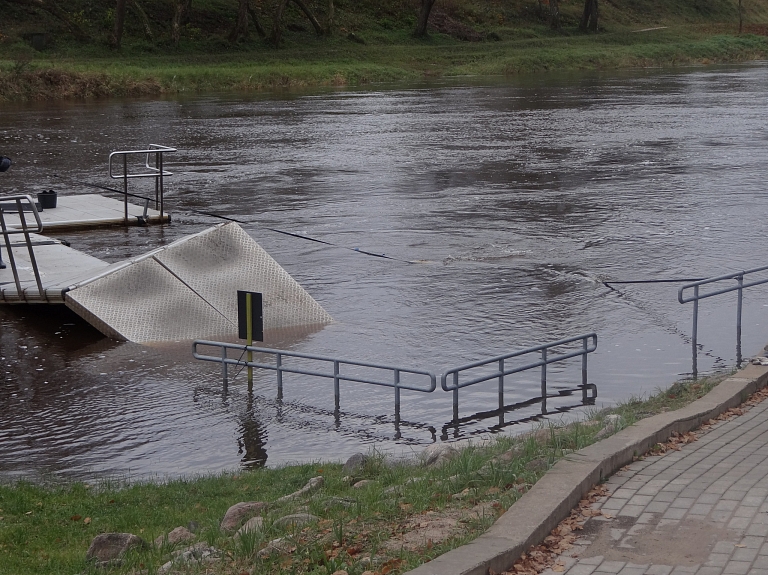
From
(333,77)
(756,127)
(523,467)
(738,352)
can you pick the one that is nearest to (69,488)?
(523,467)

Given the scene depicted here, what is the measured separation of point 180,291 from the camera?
43.3 feet

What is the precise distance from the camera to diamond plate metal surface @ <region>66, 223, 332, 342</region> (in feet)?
42.0

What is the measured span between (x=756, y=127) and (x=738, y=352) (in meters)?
26.2

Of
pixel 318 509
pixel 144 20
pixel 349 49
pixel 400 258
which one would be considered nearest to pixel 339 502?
pixel 318 509

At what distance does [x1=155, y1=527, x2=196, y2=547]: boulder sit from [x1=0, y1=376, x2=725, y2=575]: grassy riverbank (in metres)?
0.05

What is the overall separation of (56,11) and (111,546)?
6251 cm

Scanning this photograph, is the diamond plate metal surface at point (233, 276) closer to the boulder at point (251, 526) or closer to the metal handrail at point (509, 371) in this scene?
the metal handrail at point (509, 371)

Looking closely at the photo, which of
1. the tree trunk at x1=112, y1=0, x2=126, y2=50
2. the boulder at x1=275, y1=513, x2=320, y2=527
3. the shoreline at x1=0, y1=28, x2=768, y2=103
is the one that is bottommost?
the boulder at x1=275, y1=513, x2=320, y2=527

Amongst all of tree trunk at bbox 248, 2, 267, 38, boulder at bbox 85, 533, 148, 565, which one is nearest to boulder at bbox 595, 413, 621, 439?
boulder at bbox 85, 533, 148, 565

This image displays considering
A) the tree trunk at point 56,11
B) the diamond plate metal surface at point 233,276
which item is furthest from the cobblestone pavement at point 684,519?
the tree trunk at point 56,11

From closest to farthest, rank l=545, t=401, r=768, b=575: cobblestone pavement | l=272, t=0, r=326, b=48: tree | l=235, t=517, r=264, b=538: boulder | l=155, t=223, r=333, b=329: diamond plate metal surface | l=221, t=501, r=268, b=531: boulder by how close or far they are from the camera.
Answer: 1. l=545, t=401, r=768, b=575: cobblestone pavement
2. l=235, t=517, r=264, b=538: boulder
3. l=221, t=501, r=268, b=531: boulder
4. l=155, t=223, r=333, b=329: diamond plate metal surface
5. l=272, t=0, r=326, b=48: tree

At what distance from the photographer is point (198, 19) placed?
71438 mm

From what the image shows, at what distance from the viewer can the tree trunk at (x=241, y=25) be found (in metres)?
67.8

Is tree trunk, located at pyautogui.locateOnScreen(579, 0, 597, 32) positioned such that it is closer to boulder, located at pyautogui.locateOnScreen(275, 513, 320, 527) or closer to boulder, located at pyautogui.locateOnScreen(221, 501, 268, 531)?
boulder, located at pyautogui.locateOnScreen(221, 501, 268, 531)
